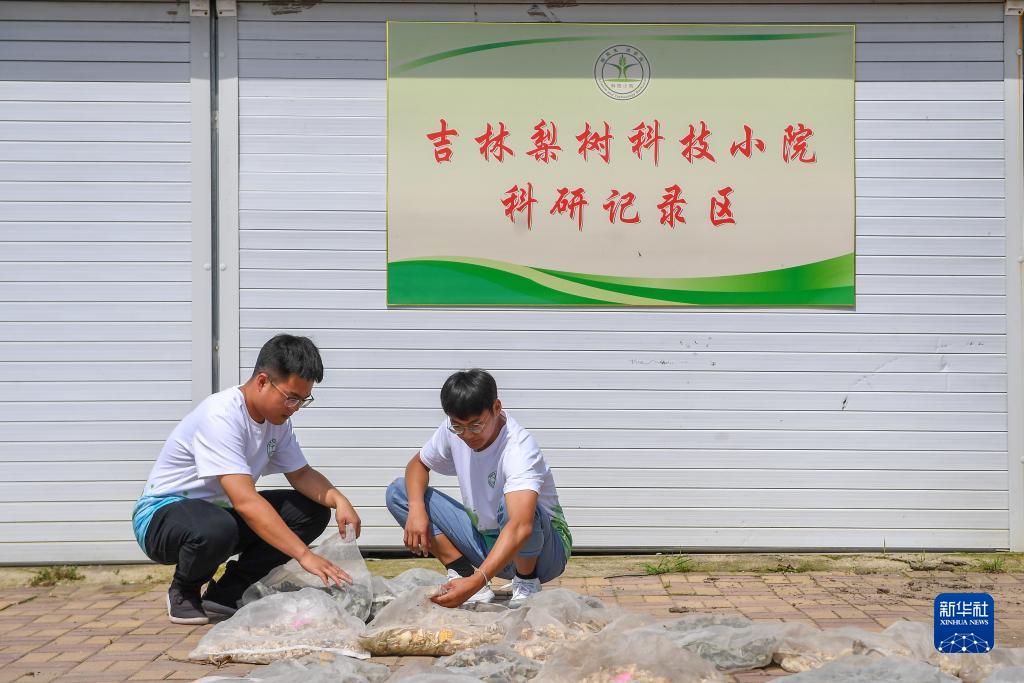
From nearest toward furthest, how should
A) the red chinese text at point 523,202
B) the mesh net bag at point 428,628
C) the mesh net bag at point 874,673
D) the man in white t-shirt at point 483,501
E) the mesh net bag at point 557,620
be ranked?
the mesh net bag at point 874,673, the mesh net bag at point 557,620, the mesh net bag at point 428,628, the man in white t-shirt at point 483,501, the red chinese text at point 523,202

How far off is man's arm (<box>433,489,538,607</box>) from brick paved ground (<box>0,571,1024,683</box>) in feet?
0.95

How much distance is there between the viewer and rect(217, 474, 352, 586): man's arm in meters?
4.11

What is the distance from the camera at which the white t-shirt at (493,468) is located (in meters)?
4.34

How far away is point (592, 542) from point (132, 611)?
8.06 ft

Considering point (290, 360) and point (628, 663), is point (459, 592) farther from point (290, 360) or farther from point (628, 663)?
point (290, 360)

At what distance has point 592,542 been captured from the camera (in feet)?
19.4

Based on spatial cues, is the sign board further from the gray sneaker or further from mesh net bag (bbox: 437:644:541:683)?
mesh net bag (bbox: 437:644:541:683)

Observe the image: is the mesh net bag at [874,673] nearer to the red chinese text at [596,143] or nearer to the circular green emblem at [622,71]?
A: the red chinese text at [596,143]

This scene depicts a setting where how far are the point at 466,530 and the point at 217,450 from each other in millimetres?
1157

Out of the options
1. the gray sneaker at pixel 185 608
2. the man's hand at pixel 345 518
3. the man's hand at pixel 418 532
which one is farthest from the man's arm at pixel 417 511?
the gray sneaker at pixel 185 608

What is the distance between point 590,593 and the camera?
5258 mm

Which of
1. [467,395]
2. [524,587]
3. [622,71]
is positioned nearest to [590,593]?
[524,587]

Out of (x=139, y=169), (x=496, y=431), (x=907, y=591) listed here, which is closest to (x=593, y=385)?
(x=496, y=431)

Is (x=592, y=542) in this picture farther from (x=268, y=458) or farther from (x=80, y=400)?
(x=80, y=400)
